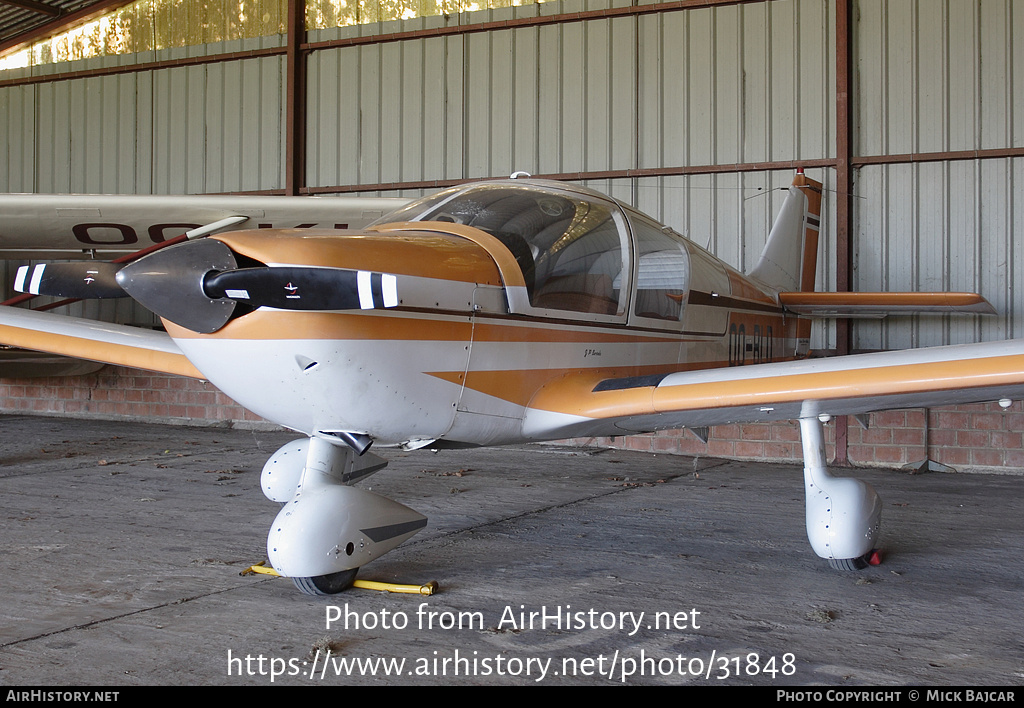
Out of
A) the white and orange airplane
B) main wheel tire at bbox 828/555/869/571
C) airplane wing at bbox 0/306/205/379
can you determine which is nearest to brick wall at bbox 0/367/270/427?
airplane wing at bbox 0/306/205/379

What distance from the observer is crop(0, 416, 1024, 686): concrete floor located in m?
2.63

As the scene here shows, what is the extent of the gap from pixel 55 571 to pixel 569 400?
7.86 feet

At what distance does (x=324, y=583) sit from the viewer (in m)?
3.35

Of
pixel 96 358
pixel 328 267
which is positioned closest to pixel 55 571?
pixel 96 358

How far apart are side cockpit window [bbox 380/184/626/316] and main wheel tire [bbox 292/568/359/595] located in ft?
4.58

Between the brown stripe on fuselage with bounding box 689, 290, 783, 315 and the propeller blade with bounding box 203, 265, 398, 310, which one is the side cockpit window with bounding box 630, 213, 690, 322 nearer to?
the brown stripe on fuselage with bounding box 689, 290, 783, 315

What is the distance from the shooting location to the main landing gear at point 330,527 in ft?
10.5

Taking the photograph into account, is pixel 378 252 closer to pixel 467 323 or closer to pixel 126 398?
pixel 467 323

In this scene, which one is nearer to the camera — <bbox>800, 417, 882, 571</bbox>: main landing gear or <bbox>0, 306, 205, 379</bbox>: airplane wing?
<bbox>800, 417, 882, 571</bbox>: main landing gear

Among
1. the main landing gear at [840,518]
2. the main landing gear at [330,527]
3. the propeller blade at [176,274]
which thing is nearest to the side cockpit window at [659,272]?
the main landing gear at [840,518]

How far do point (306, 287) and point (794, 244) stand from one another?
5507 millimetres

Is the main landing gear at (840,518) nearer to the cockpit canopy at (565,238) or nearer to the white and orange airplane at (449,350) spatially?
the white and orange airplane at (449,350)

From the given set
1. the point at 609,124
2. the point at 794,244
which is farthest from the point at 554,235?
the point at 609,124
